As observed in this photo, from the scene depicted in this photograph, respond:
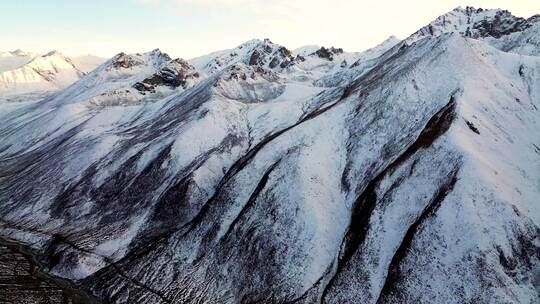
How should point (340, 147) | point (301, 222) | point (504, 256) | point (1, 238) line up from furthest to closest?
point (1, 238), point (340, 147), point (301, 222), point (504, 256)

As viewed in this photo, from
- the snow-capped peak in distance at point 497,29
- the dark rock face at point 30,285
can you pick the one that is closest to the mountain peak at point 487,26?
the snow-capped peak in distance at point 497,29

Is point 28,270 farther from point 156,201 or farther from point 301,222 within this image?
point 301,222

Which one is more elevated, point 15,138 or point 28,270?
point 28,270

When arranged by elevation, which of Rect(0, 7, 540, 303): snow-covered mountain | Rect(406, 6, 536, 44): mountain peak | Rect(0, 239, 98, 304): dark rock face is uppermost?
Rect(406, 6, 536, 44): mountain peak

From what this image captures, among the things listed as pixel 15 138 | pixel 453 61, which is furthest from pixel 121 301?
pixel 15 138

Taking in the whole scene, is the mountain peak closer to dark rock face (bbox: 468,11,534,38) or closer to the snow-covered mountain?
dark rock face (bbox: 468,11,534,38)

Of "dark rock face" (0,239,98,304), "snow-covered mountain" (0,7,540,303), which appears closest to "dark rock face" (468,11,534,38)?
"snow-covered mountain" (0,7,540,303)

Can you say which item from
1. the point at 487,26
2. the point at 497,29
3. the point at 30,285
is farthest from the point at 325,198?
the point at 487,26

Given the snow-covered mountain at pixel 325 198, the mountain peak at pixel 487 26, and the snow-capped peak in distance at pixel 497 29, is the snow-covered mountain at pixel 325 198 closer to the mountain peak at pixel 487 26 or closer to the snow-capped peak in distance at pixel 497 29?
the snow-capped peak in distance at pixel 497 29
